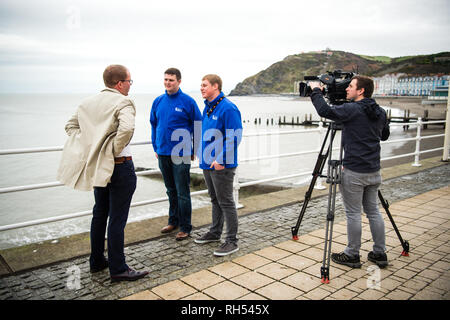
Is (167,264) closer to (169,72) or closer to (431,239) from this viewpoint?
(169,72)

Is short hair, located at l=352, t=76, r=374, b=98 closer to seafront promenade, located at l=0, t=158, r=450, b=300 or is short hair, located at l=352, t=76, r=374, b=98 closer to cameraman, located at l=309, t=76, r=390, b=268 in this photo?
cameraman, located at l=309, t=76, r=390, b=268

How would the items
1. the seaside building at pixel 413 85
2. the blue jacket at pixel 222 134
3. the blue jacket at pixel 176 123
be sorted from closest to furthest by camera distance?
the blue jacket at pixel 222 134 → the blue jacket at pixel 176 123 → the seaside building at pixel 413 85

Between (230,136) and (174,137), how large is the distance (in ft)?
2.70

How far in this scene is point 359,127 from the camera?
10.5 feet

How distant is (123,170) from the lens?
3.03 m

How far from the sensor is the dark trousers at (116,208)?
304 centimetres

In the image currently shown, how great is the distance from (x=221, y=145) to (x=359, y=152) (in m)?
1.38

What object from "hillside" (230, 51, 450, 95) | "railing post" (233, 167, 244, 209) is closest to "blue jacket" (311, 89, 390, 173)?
"railing post" (233, 167, 244, 209)

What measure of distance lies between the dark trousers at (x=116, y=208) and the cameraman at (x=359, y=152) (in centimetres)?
183

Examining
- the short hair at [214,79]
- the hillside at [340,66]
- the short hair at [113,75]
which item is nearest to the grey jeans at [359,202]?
the short hair at [214,79]

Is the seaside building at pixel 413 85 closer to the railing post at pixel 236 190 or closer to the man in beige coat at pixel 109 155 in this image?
the railing post at pixel 236 190

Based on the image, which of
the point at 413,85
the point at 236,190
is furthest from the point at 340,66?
the point at 236,190

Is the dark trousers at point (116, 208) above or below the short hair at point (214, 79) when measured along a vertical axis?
below

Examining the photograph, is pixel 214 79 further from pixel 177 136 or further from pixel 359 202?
pixel 359 202
